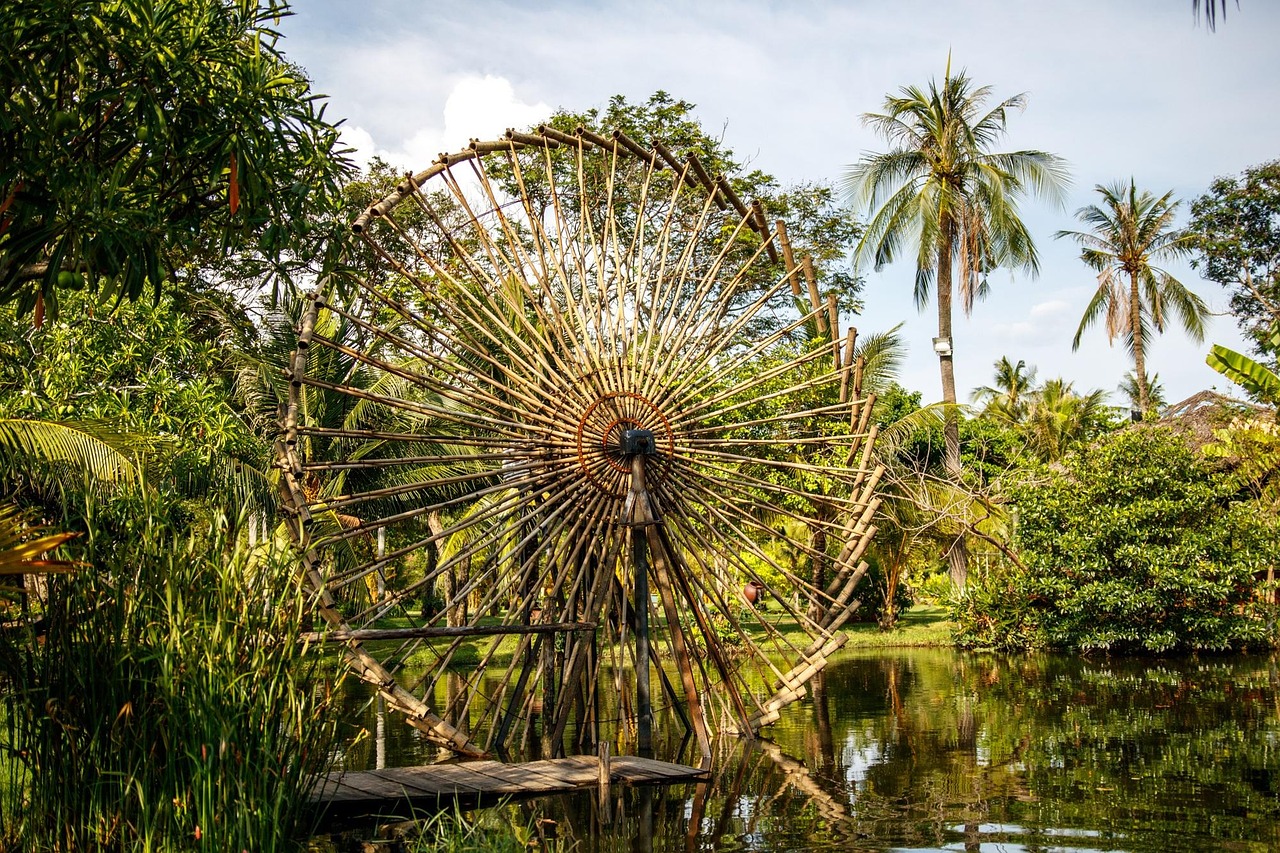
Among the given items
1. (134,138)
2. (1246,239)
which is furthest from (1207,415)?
(134,138)

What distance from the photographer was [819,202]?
27250mm

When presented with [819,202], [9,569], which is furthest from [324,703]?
[819,202]

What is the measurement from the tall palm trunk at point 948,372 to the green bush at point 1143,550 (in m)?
→ 3.27

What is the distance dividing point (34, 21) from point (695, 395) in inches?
276

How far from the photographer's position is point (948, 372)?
25.1m

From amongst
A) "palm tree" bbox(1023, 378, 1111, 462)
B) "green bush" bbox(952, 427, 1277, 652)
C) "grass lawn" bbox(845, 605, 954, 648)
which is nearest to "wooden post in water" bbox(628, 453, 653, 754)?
"green bush" bbox(952, 427, 1277, 652)

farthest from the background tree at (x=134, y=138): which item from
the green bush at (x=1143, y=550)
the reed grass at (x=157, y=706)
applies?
the green bush at (x=1143, y=550)

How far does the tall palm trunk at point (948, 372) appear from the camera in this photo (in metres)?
23.9

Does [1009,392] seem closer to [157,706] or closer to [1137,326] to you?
[1137,326]

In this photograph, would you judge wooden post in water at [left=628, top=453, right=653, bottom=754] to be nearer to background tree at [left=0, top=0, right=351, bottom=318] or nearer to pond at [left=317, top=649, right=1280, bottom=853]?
pond at [left=317, top=649, right=1280, bottom=853]

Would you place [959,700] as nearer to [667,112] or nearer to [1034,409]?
[667,112]

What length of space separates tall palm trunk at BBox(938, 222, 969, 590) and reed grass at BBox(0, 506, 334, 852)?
18.6 metres

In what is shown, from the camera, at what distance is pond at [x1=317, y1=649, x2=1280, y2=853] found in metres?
8.22

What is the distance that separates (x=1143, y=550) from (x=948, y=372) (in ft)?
23.8
